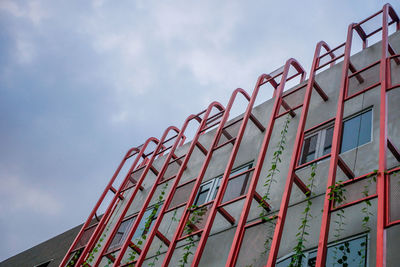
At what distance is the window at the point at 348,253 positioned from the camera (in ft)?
18.0

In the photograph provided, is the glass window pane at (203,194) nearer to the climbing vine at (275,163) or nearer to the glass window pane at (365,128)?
the climbing vine at (275,163)

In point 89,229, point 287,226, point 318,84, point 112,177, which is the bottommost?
point 287,226

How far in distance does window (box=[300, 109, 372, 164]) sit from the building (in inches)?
0.9

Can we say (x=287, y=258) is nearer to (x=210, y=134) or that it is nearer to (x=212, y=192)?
(x=212, y=192)

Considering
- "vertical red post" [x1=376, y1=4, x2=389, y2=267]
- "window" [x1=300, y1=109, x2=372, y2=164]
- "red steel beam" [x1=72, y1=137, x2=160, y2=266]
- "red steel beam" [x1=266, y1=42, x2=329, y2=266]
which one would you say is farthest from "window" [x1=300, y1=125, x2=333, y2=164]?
"red steel beam" [x1=72, y1=137, x2=160, y2=266]

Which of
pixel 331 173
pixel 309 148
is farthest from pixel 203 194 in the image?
pixel 331 173

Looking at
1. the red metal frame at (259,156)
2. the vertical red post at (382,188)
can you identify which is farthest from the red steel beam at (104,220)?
the vertical red post at (382,188)

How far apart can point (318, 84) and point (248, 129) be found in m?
1.85

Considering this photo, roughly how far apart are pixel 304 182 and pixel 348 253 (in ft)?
5.92

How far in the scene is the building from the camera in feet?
17.9

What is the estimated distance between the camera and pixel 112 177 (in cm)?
1241

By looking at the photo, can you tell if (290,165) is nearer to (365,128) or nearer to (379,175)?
(379,175)

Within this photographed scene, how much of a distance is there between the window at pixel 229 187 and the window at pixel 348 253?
8.19ft

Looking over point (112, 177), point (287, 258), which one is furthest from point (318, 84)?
point (112, 177)
